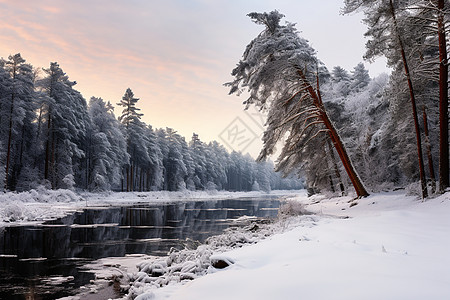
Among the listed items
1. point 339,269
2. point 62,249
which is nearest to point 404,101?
point 339,269

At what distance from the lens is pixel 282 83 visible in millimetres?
15594

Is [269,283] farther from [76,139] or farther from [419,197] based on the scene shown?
[76,139]

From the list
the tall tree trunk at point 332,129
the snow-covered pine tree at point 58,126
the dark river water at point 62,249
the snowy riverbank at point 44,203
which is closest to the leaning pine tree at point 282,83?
the tall tree trunk at point 332,129

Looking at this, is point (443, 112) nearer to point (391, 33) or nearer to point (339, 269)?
point (391, 33)

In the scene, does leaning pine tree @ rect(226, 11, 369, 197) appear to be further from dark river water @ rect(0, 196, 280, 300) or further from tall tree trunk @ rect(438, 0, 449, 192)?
dark river water @ rect(0, 196, 280, 300)

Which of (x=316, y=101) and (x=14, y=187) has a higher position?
(x=316, y=101)

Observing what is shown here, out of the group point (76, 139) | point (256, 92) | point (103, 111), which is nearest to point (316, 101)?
point (256, 92)

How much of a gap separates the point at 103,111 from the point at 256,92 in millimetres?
38716

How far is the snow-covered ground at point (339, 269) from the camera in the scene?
3.21 meters

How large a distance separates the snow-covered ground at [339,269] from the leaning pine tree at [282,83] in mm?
9052

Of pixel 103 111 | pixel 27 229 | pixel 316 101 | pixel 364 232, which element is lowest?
pixel 27 229

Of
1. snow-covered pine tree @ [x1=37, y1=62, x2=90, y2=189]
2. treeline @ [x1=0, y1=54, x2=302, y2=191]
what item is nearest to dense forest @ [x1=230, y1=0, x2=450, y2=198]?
treeline @ [x1=0, y1=54, x2=302, y2=191]

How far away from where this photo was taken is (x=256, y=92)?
51.9ft

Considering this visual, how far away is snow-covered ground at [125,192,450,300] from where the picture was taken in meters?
3.21
